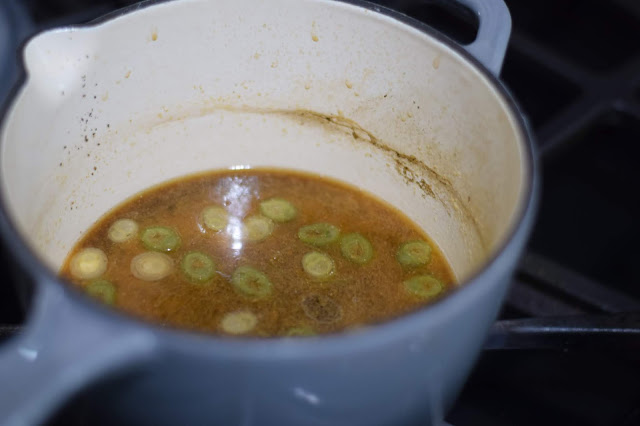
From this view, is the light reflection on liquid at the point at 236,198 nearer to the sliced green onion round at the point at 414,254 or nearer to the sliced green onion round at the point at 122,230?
the sliced green onion round at the point at 122,230

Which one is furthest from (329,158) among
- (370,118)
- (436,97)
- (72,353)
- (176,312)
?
(72,353)

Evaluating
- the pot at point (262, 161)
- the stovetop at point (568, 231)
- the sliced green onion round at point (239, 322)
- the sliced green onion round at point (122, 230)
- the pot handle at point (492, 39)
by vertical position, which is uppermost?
the pot handle at point (492, 39)

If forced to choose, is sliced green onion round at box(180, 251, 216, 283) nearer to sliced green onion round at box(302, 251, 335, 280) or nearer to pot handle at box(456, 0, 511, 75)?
sliced green onion round at box(302, 251, 335, 280)

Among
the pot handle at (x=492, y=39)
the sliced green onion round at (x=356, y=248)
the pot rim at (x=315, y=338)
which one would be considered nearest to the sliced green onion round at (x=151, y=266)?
the sliced green onion round at (x=356, y=248)

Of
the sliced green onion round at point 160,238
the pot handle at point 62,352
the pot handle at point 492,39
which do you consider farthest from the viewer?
the sliced green onion round at point 160,238

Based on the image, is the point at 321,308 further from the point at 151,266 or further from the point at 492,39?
the point at 492,39

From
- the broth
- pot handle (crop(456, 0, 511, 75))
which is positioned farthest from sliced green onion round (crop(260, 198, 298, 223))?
pot handle (crop(456, 0, 511, 75))

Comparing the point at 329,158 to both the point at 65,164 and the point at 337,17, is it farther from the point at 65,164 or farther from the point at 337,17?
the point at 65,164
